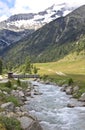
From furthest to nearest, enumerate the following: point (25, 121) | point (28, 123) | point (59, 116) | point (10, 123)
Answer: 1. point (59, 116)
2. point (25, 121)
3. point (28, 123)
4. point (10, 123)

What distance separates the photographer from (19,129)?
32562 mm

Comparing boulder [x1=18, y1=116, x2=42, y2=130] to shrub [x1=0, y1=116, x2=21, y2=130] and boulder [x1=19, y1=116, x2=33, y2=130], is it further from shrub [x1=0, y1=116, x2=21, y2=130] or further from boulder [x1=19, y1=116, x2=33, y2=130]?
shrub [x1=0, y1=116, x2=21, y2=130]

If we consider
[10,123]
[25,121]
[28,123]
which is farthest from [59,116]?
[10,123]

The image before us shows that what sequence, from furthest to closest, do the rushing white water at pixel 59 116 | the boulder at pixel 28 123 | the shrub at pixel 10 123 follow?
the rushing white water at pixel 59 116 → the boulder at pixel 28 123 → the shrub at pixel 10 123

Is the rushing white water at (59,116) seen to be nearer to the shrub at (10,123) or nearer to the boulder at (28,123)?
the boulder at (28,123)

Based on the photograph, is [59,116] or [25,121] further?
[59,116]

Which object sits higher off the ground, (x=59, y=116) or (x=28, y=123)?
(x=28, y=123)

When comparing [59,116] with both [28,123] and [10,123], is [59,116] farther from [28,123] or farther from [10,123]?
[10,123]

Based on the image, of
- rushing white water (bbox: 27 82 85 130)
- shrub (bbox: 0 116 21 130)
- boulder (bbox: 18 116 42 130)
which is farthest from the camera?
rushing white water (bbox: 27 82 85 130)

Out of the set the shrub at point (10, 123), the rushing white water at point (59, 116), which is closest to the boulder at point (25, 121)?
the shrub at point (10, 123)

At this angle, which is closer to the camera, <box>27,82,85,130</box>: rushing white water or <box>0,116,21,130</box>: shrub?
<box>0,116,21,130</box>: shrub

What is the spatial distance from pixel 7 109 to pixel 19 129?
430 inches

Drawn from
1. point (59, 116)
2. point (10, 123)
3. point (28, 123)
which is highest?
point (10, 123)

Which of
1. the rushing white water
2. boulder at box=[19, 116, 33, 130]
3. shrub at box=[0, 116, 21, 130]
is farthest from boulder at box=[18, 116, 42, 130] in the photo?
the rushing white water
